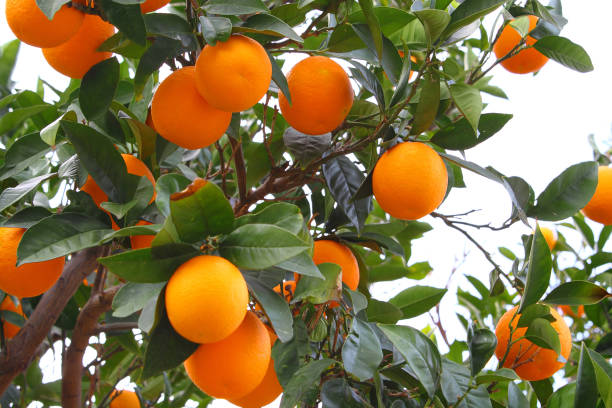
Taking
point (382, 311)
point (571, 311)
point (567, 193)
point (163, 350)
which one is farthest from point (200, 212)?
point (571, 311)

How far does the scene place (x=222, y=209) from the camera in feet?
2.41

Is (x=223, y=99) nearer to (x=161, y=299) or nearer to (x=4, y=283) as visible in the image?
(x=161, y=299)

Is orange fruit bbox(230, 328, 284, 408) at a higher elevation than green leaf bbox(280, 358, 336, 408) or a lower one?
lower

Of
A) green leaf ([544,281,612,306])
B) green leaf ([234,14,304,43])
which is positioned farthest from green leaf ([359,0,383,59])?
green leaf ([544,281,612,306])

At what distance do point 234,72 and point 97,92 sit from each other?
27 centimetres

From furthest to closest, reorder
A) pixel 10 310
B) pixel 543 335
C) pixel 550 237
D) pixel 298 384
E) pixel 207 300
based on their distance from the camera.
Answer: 1. pixel 550 237
2. pixel 10 310
3. pixel 543 335
4. pixel 298 384
5. pixel 207 300

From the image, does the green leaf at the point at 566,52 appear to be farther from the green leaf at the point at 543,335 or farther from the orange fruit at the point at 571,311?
the orange fruit at the point at 571,311

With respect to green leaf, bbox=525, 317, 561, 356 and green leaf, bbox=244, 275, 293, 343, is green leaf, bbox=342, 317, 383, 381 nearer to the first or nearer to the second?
green leaf, bbox=244, 275, 293, 343

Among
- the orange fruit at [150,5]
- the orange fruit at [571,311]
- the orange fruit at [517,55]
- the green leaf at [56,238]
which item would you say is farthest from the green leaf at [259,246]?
the orange fruit at [571,311]

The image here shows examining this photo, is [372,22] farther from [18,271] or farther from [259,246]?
[18,271]

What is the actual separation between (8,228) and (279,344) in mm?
482

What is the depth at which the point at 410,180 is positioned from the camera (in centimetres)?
89

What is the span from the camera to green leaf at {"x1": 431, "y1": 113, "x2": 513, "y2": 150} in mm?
1037

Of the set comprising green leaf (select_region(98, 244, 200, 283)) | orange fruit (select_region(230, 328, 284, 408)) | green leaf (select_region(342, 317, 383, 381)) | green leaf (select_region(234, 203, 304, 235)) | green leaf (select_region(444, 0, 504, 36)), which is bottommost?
orange fruit (select_region(230, 328, 284, 408))
